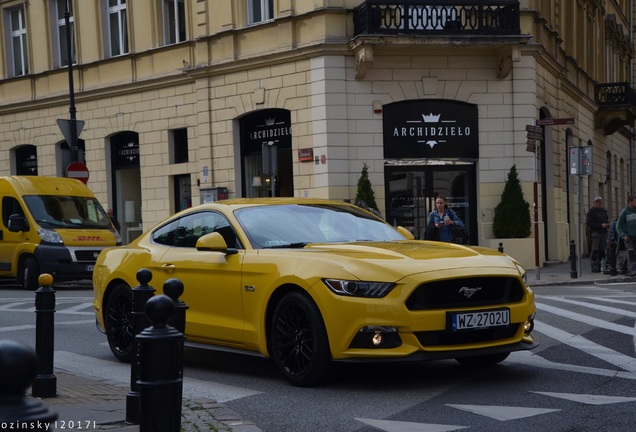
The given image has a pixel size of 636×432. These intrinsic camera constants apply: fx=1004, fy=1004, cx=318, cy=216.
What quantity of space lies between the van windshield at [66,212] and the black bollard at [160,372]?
16.3m

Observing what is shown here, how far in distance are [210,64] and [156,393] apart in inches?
899

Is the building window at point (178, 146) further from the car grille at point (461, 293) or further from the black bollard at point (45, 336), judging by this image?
the car grille at point (461, 293)

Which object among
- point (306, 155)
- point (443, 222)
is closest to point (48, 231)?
point (306, 155)

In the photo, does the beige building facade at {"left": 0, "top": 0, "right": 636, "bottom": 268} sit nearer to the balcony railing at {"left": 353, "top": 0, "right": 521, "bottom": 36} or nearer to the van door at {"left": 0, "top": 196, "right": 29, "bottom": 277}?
the balcony railing at {"left": 353, "top": 0, "right": 521, "bottom": 36}

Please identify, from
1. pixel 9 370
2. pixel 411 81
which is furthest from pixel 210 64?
pixel 9 370

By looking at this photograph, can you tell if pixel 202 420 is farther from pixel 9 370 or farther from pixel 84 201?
pixel 84 201

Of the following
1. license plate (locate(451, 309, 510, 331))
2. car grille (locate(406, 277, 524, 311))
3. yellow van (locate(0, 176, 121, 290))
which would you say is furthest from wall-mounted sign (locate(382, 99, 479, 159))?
license plate (locate(451, 309, 510, 331))

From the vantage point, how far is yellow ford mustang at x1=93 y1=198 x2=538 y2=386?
7094 millimetres

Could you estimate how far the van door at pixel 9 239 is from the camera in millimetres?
20312

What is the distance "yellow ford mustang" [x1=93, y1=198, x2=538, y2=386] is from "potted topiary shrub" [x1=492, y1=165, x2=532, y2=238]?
15.5 m

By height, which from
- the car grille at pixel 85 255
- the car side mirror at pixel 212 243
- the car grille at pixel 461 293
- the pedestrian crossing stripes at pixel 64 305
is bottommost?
the pedestrian crossing stripes at pixel 64 305

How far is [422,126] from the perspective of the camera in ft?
80.1

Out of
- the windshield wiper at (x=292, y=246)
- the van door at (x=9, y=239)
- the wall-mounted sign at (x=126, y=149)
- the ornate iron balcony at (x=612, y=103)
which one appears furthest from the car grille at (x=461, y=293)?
the ornate iron balcony at (x=612, y=103)

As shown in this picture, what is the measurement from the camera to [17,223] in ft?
65.5
